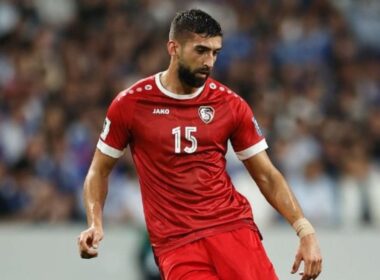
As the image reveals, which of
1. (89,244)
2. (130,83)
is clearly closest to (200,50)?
(89,244)

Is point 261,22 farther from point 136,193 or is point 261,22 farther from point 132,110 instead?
point 132,110

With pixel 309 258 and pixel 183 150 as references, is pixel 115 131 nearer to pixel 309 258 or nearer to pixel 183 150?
pixel 183 150

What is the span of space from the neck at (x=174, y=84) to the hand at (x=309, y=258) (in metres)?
1.08

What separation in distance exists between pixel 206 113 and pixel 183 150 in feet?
0.84

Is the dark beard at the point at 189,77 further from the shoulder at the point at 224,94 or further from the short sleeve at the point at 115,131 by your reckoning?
the short sleeve at the point at 115,131

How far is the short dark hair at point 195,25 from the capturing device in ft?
20.7

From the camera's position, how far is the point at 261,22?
45.0 feet

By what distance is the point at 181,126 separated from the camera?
21.2 ft

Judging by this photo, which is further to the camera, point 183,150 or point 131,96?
point 131,96

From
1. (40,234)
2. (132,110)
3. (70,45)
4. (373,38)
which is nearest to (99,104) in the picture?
(70,45)

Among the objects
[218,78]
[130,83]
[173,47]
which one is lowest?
[130,83]

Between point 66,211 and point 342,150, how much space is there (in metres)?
2.85

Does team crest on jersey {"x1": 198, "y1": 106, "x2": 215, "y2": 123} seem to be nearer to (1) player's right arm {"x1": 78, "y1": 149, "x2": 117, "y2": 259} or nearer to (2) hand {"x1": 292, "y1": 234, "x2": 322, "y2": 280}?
(1) player's right arm {"x1": 78, "y1": 149, "x2": 117, "y2": 259}

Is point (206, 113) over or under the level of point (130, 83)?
over
